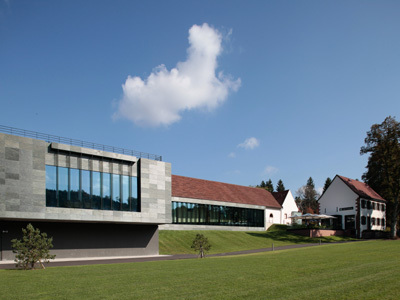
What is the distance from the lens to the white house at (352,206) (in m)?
60.2

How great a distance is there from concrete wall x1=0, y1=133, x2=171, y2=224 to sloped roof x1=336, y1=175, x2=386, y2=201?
35.5 metres

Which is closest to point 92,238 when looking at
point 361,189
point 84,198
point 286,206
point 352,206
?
point 84,198

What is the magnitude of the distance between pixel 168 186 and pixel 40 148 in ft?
46.8

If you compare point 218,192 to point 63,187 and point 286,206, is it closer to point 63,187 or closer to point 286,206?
point 286,206

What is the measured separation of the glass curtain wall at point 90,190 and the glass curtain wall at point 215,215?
1054cm

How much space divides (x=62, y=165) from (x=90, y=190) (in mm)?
3541

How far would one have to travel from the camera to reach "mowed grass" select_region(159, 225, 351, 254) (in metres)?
41.5

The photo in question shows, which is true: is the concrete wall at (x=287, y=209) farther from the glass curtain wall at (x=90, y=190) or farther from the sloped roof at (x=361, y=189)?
the glass curtain wall at (x=90, y=190)

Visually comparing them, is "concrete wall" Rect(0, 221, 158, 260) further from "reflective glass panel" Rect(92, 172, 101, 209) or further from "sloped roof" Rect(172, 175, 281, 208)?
"sloped roof" Rect(172, 175, 281, 208)

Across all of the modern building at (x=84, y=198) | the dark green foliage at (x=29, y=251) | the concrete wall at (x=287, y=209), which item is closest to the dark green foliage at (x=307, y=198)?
the concrete wall at (x=287, y=209)

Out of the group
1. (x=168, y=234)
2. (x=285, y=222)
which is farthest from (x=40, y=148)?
(x=285, y=222)

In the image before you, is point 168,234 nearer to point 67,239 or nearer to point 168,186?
point 168,186

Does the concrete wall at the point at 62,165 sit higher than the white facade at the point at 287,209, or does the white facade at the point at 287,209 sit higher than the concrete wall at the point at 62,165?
the concrete wall at the point at 62,165

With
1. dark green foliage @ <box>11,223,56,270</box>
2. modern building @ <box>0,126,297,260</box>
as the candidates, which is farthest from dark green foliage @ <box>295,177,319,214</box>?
dark green foliage @ <box>11,223,56,270</box>
